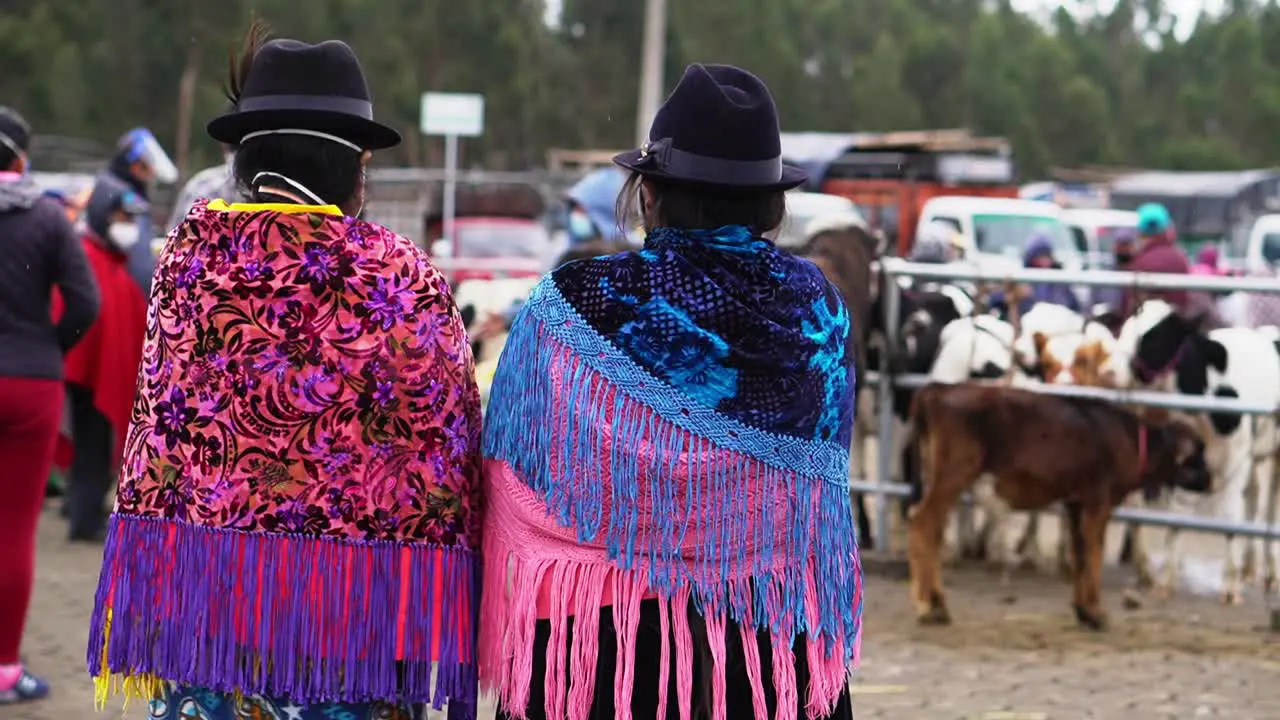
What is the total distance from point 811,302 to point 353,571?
37.5 inches

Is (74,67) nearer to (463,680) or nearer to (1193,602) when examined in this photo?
(1193,602)

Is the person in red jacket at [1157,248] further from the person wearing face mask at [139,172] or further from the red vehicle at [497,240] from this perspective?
the red vehicle at [497,240]

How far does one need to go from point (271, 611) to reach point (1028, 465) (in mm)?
5484

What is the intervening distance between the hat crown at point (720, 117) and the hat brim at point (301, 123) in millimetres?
565

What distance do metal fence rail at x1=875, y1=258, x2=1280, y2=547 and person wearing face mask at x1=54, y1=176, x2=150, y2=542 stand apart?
3.94 meters

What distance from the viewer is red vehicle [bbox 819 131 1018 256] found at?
87.4ft

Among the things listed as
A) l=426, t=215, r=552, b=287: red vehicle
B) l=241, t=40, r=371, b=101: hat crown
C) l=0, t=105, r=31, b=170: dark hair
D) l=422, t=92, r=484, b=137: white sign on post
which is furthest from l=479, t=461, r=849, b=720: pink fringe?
l=426, t=215, r=552, b=287: red vehicle

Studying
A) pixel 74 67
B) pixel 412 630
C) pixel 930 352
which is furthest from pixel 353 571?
pixel 74 67

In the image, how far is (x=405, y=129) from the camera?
5566cm

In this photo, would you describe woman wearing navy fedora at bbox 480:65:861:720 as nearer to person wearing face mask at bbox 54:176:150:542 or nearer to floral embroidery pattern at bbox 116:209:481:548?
floral embroidery pattern at bbox 116:209:481:548

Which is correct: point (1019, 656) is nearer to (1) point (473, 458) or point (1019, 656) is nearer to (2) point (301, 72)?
(1) point (473, 458)

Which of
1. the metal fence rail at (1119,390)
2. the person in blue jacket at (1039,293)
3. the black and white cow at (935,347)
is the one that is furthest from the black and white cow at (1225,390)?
the person in blue jacket at (1039,293)

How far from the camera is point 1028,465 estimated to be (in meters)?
8.06

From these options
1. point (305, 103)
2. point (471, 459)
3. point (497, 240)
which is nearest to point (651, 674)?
point (471, 459)
